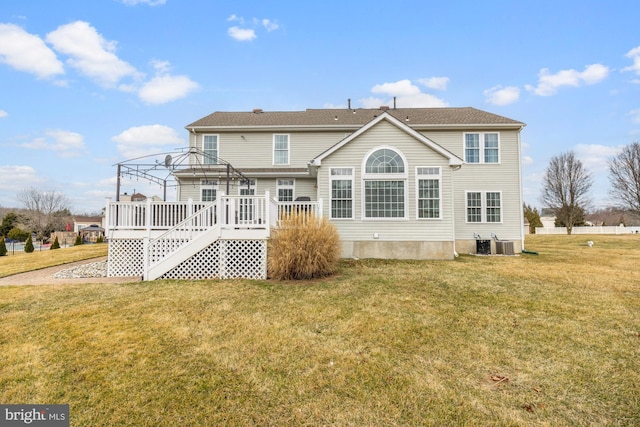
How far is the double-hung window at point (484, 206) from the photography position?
14625 millimetres

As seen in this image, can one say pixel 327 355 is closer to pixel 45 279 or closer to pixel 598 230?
pixel 45 279

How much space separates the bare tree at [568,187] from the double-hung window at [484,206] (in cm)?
2757

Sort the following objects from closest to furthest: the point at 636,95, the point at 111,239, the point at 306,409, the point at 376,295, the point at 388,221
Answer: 1. the point at 306,409
2. the point at 376,295
3. the point at 111,239
4. the point at 388,221
5. the point at 636,95

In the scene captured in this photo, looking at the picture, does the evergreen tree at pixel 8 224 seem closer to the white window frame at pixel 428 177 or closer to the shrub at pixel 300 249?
the shrub at pixel 300 249

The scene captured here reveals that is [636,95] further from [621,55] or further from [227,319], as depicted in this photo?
[227,319]

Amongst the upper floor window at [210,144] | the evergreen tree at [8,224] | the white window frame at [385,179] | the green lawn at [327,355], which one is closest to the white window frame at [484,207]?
the white window frame at [385,179]

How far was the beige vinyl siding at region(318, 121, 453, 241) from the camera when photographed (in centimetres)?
1159

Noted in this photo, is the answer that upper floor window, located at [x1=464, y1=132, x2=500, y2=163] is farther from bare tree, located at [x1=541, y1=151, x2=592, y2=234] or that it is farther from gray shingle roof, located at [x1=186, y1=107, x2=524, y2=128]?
bare tree, located at [x1=541, y1=151, x2=592, y2=234]

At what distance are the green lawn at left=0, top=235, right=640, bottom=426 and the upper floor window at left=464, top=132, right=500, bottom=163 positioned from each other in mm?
9155

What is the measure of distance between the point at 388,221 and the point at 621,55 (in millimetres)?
15442

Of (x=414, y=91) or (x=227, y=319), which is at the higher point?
(x=414, y=91)

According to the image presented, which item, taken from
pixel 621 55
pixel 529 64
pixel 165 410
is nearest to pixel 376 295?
pixel 165 410

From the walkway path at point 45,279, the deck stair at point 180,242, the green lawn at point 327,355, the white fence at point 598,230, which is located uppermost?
the deck stair at point 180,242

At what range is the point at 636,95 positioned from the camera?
22203 mm
